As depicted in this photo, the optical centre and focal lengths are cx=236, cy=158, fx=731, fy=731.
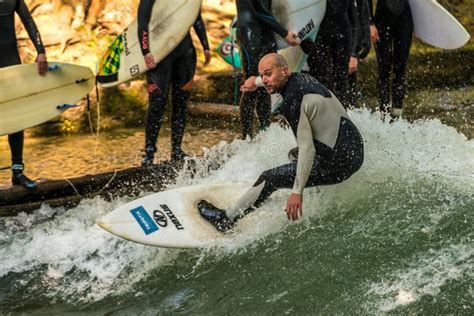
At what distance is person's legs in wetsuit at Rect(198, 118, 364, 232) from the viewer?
4797 millimetres

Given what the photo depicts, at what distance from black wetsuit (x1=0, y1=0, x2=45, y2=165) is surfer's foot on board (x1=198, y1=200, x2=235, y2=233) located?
170 centimetres

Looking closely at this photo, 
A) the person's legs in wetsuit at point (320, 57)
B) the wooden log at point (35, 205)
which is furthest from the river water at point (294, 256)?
the person's legs in wetsuit at point (320, 57)

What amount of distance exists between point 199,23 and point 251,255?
256 cm

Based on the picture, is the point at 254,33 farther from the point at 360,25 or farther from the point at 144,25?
the point at 360,25

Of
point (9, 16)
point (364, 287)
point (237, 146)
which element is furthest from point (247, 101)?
point (364, 287)

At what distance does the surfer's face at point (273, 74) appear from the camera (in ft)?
15.1

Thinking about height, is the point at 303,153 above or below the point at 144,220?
above

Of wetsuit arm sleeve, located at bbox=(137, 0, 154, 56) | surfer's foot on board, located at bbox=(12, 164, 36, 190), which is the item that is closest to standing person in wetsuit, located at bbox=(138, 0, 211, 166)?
wetsuit arm sleeve, located at bbox=(137, 0, 154, 56)

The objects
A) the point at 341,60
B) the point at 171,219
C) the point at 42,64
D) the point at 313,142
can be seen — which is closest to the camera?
the point at 313,142

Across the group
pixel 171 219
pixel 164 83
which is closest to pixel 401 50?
pixel 164 83

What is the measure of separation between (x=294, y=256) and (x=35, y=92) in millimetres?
2743

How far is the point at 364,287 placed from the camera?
431 cm

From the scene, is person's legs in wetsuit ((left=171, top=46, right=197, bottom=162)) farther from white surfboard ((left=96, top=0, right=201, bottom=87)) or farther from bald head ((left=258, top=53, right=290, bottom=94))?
bald head ((left=258, top=53, right=290, bottom=94))

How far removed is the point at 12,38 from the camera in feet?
19.1
